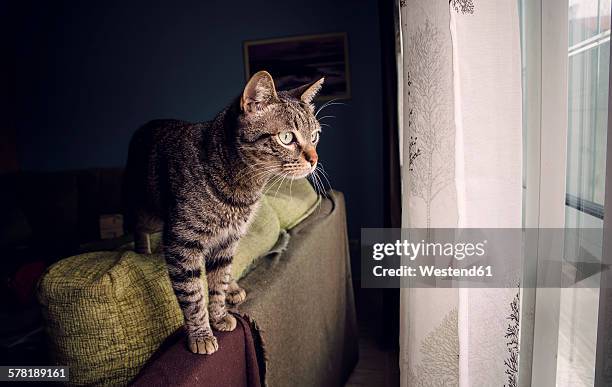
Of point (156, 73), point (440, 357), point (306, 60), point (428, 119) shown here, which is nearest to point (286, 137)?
point (428, 119)

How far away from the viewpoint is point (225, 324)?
34.2 inches

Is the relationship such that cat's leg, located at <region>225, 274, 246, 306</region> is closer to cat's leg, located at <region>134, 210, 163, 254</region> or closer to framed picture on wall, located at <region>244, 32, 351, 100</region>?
cat's leg, located at <region>134, 210, 163, 254</region>

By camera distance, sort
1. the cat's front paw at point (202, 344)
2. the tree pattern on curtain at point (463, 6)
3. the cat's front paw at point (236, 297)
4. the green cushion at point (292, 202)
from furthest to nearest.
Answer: the green cushion at point (292, 202)
the cat's front paw at point (236, 297)
the cat's front paw at point (202, 344)
the tree pattern on curtain at point (463, 6)

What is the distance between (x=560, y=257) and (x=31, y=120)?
14.1 feet

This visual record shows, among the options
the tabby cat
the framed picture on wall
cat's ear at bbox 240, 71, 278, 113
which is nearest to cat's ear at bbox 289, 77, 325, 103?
the tabby cat

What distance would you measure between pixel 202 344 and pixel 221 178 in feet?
1.12

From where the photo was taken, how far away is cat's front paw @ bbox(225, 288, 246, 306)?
97 cm

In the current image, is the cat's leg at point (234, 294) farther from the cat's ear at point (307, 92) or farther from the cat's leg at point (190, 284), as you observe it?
the cat's ear at point (307, 92)

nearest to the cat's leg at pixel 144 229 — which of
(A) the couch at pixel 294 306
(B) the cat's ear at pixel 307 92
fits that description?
(A) the couch at pixel 294 306

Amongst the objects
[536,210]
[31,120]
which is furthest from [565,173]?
[31,120]

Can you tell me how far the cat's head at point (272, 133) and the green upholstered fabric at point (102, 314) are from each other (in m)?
0.33

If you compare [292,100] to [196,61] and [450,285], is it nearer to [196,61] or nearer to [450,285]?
[450,285]

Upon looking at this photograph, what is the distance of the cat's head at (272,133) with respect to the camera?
2.96 ft

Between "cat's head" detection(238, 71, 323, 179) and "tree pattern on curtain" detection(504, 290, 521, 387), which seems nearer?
"tree pattern on curtain" detection(504, 290, 521, 387)
